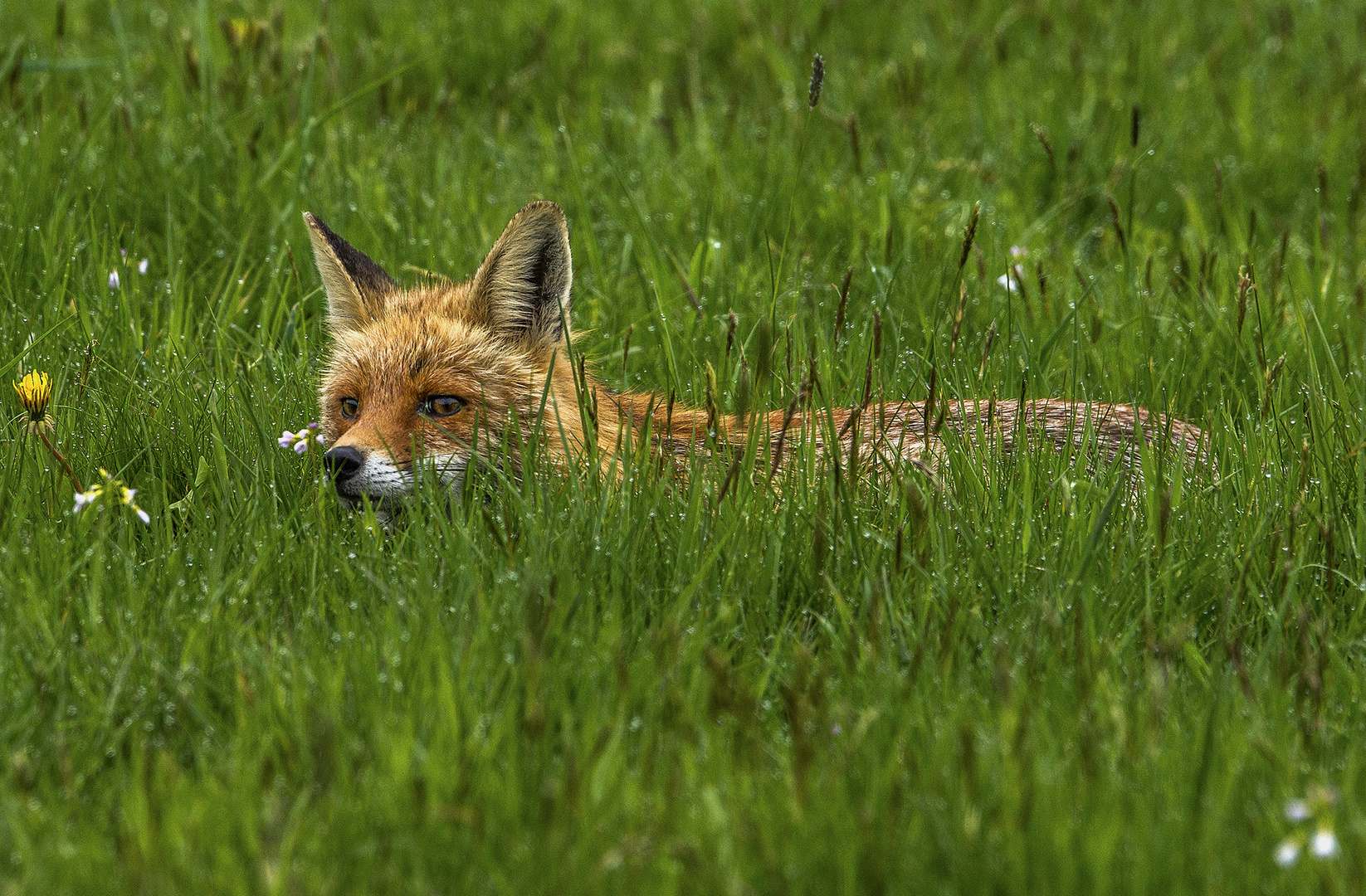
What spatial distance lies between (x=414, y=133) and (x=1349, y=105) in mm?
5604

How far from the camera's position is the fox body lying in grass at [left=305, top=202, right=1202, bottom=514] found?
4457mm

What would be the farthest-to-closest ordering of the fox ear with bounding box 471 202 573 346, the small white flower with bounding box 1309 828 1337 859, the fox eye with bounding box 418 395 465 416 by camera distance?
the fox ear with bounding box 471 202 573 346
the fox eye with bounding box 418 395 465 416
the small white flower with bounding box 1309 828 1337 859

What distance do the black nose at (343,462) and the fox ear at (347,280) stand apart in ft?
4.04

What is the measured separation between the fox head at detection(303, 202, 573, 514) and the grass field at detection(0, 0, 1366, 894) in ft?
0.75

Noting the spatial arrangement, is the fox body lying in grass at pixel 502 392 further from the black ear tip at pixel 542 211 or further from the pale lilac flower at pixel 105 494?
the pale lilac flower at pixel 105 494

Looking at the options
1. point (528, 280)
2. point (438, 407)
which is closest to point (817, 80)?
point (528, 280)

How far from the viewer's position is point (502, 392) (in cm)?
493

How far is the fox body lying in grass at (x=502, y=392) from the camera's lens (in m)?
4.46

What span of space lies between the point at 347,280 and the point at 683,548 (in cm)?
225

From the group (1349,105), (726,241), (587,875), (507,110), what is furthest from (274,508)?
(1349,105)

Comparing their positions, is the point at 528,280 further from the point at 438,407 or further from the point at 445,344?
the point at 438,407

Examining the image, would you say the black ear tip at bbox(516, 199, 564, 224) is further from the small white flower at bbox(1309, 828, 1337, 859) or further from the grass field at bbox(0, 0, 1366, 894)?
the small white flower at bbox(1309, 828, 1337, 859)

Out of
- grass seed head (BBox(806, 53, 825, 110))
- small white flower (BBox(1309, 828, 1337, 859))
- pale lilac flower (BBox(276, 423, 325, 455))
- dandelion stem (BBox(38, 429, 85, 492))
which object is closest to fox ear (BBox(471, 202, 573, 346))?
pale lilac flower (BBox(276, 423, 325, 455))

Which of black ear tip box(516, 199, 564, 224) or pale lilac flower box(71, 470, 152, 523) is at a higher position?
black ear tip box(516, 199, 564, 224)
